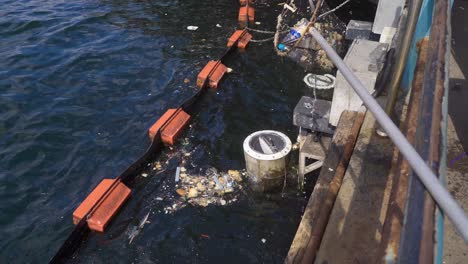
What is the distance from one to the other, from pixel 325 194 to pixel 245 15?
11435 mm

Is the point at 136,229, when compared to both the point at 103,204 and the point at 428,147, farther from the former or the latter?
the point at 428,147

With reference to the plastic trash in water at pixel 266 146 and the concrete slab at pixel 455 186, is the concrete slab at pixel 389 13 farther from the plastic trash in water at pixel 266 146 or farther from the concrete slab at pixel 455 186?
the plastic trash in water at pixel 266 146

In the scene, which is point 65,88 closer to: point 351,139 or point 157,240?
point 157,240

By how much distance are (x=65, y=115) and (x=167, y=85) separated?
2981 millimetres

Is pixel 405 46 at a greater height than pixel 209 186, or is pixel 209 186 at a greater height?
pixel 405 46

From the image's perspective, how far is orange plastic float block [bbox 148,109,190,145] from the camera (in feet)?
27.8

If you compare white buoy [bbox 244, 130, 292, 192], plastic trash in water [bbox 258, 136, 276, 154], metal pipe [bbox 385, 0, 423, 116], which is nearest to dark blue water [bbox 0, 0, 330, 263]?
white buoy [bbox 244, 130, 292, 192]

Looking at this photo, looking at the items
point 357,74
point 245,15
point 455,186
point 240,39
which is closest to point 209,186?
point 357,74

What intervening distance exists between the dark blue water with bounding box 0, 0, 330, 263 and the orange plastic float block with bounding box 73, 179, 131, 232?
0.23 metres

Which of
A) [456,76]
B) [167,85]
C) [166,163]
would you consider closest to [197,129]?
[166,163]

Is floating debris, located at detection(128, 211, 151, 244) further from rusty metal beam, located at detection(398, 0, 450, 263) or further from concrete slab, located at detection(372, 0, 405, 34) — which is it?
concrete slab, located at detection(372, 0, 405, 34)

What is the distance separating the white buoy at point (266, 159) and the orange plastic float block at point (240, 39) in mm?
6225

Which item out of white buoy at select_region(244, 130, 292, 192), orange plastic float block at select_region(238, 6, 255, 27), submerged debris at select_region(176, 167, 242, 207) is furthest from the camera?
orange plastic float block at select_region(238, 6, 255, 27)

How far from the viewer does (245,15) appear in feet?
46.9
